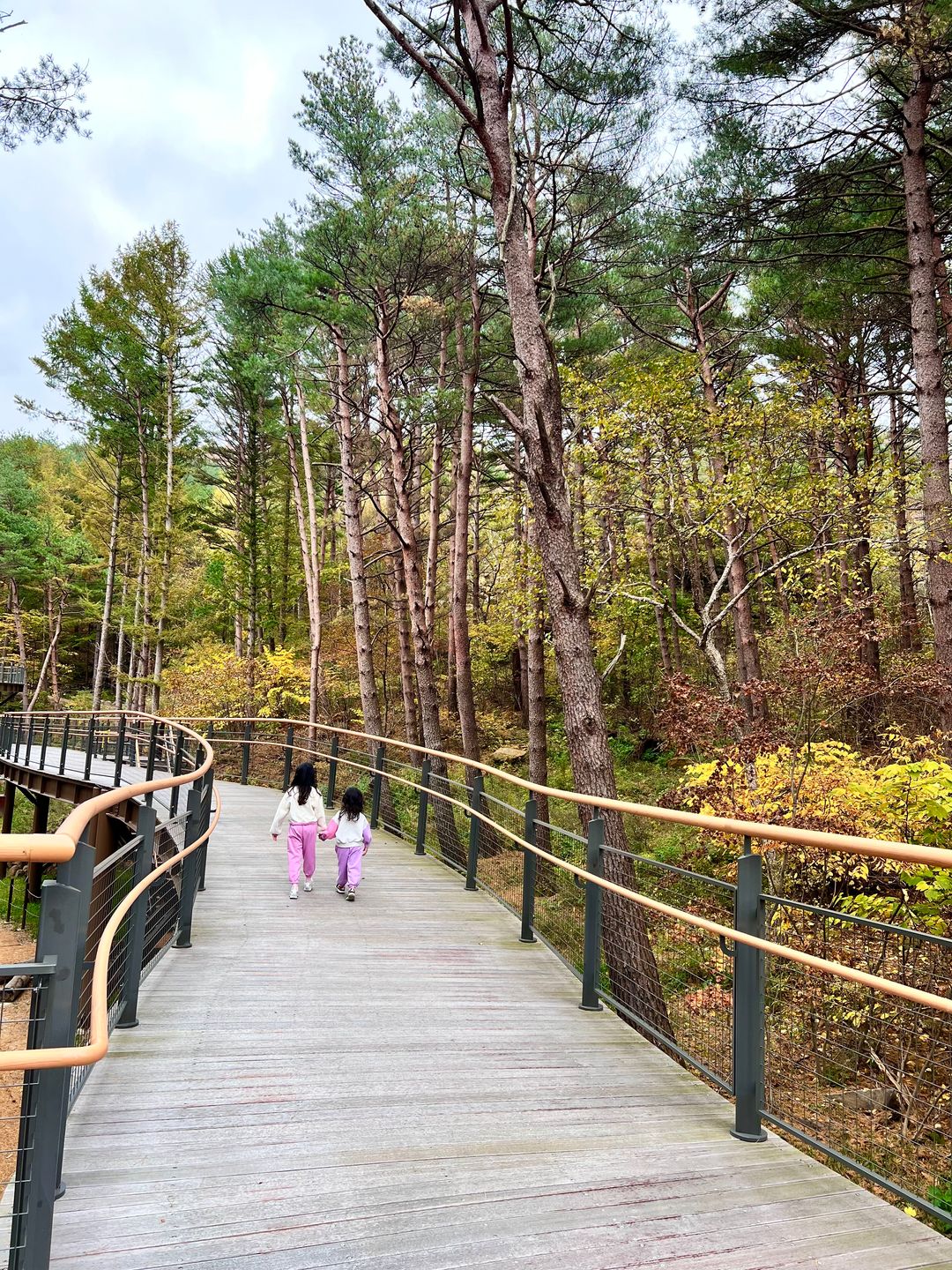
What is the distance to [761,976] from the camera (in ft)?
9.99

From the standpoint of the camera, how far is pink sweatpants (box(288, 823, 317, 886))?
7.05 meters

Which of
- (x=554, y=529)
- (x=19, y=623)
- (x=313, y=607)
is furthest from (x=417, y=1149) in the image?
(x=19, y=623)

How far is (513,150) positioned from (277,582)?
1843cm

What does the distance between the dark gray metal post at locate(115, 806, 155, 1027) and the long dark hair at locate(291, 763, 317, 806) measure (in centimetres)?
272

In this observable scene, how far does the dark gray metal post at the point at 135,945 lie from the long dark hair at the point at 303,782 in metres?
2.72

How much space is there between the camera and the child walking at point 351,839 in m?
7.01

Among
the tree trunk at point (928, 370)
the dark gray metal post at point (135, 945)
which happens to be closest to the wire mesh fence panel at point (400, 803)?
the tree trunk at point (928, 370)

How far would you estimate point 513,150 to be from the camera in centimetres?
787

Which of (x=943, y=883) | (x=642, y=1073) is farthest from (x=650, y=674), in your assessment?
(x=642, y=1073)

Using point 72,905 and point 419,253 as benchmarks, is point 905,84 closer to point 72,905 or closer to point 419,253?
point 419,253

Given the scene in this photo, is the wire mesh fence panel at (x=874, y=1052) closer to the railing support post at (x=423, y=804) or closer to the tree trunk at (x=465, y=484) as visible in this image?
the railing support post at (x=423, y=804)

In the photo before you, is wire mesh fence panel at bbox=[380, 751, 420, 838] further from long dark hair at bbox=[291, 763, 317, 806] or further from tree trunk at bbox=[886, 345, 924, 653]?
tree trunk at bbox=[886, 345, 924, 653]

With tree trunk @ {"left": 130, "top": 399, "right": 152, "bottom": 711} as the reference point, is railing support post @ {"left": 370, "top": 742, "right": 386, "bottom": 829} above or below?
below

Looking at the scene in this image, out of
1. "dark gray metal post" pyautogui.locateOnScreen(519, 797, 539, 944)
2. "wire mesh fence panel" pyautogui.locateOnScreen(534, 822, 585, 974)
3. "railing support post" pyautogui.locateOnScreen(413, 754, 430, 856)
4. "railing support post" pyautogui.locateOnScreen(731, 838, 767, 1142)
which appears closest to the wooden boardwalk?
"railing support post" pyautogui.locateOnScreen(731, 838, 767, 1142)
